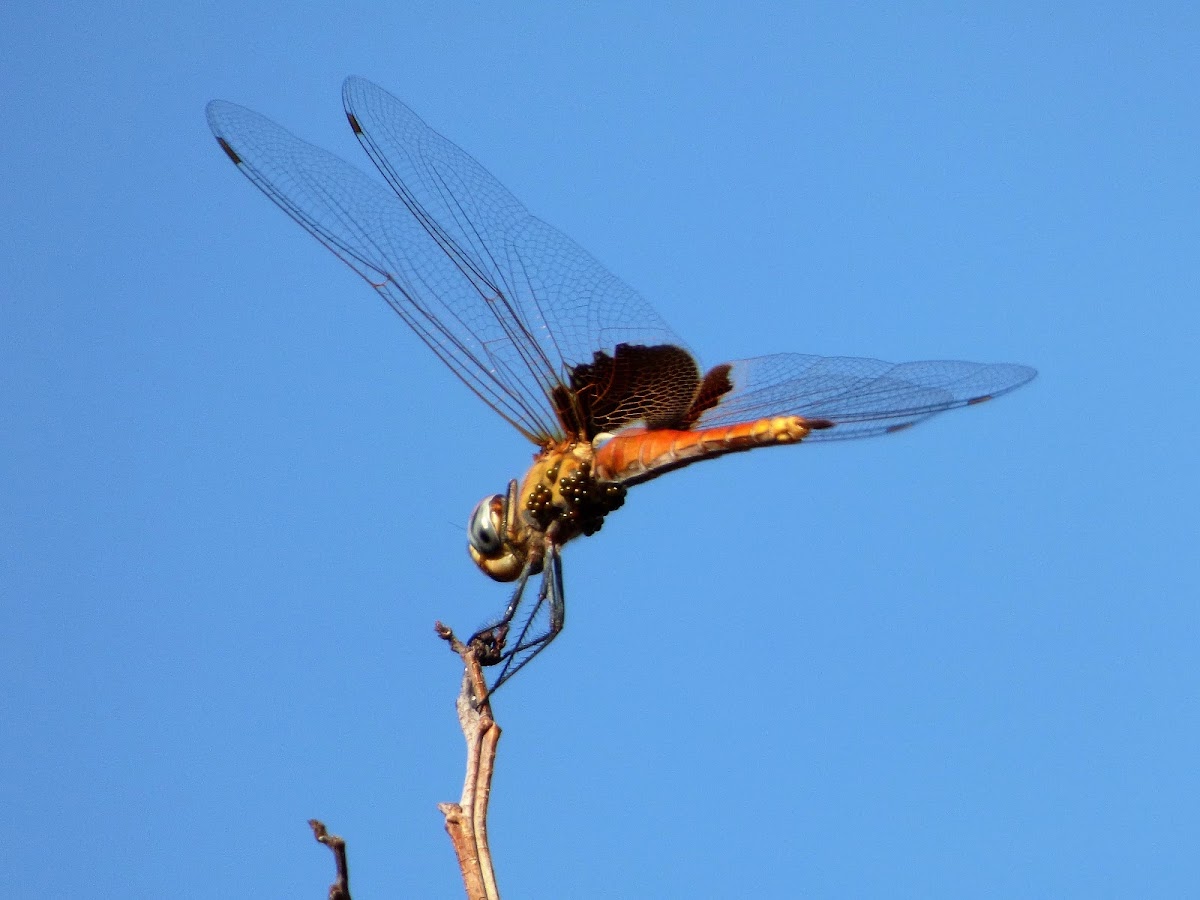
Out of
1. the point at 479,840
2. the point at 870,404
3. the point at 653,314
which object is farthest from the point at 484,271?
Answer: the point at 479,840

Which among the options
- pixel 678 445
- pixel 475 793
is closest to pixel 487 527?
pixel 678 445

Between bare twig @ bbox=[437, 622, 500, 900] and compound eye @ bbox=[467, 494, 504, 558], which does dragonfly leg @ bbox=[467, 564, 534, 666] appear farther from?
bare twig @ bbox=[437, 622, 500, 900]

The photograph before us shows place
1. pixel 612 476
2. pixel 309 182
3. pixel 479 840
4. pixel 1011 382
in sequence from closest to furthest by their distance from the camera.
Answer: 1. pixel 479 840
2. pixel 1011 382
3. pixel 612 476
4. pixel 309 182

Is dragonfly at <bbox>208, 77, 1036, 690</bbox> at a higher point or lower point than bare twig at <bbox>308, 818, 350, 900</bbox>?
higher

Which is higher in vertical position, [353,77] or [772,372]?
[353,77]

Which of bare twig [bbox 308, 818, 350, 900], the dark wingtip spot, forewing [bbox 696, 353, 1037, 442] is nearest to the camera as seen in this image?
bare twig [bbox 308, 818, 350, 900]

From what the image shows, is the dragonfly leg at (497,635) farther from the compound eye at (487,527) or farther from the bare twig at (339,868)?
the bare twig at (339,868)

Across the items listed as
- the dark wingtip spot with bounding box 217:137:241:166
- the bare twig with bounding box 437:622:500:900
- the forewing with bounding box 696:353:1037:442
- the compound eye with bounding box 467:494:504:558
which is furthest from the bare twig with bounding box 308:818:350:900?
the dark wingtip spot with bounding box 217:137:241:166

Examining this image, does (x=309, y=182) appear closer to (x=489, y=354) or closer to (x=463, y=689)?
(x=489, y=354)
